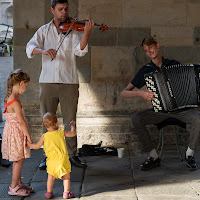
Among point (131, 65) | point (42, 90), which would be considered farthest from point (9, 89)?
point (131, 65)

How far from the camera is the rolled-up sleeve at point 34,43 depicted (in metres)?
4.13

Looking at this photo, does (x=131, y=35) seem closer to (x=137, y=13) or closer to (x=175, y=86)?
(x=137, y=13)

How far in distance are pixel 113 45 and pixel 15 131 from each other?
229cm

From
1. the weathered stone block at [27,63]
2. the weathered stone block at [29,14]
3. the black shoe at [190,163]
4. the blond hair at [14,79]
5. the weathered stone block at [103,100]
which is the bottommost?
the black shoe at [190,163]

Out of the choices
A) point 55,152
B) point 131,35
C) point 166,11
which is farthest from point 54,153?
point 166,11

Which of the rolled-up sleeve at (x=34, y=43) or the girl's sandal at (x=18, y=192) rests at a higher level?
the rolled-up sleeve at (x=34, y=43)

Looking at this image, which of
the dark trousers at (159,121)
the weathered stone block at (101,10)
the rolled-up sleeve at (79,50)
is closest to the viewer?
the rolled-up sleeve at (79,50)

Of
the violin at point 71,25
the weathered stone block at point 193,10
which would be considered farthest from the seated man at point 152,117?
the weathered stone block at point 193,10

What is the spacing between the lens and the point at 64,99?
4328mm

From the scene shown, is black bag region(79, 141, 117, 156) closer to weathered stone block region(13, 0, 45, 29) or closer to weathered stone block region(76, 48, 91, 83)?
weathered stone block region(76, 48, 91, 83)

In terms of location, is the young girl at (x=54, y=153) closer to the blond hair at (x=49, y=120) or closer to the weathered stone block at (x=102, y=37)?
the blond hair at (x=49, y=120)

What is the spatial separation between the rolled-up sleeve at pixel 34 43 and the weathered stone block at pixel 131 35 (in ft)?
4.40

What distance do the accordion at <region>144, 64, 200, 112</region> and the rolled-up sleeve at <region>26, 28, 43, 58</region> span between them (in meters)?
1.14

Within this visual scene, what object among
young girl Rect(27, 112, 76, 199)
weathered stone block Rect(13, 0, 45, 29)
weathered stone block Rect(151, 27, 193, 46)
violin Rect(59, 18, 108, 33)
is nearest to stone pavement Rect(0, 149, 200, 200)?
young girl Rect(27, 112, 76, 199)
